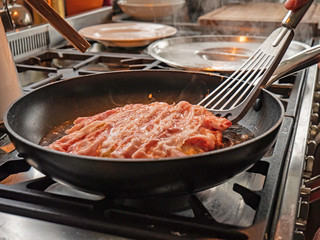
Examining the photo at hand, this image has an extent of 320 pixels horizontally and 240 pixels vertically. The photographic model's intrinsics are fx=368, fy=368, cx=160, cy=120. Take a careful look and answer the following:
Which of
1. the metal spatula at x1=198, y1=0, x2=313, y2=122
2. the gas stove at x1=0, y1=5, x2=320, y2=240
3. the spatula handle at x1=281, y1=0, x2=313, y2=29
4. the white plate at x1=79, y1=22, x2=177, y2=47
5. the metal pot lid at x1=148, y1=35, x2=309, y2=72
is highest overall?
the spatula handle at x1=281, y1=0, x2=313, y2=29

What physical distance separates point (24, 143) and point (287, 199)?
501 millimetres

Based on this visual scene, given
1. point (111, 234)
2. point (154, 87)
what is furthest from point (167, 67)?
point (111, 234)

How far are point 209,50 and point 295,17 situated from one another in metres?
0.78

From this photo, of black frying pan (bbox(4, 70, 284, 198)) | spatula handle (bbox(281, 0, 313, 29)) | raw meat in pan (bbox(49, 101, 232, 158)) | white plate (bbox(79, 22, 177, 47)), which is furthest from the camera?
white plate (bbox(79, 22, 177, 47))

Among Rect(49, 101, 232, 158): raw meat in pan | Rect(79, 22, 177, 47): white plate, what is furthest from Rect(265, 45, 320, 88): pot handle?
Rect(79, 22, 177, 47): white plate

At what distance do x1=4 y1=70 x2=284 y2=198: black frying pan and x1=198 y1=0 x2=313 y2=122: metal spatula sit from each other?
0.04 meters

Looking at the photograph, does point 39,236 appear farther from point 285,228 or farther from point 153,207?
point 285,228

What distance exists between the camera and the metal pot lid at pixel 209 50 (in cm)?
158

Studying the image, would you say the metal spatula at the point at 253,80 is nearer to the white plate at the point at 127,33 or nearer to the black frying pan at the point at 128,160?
the black frying pan at the point at 128,160

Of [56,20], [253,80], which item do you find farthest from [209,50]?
[56,20]

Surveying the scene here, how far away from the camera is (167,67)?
157 centimetres

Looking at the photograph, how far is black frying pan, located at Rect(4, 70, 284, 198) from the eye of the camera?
588mm

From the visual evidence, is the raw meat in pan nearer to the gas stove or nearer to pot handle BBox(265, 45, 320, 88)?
the gas stove

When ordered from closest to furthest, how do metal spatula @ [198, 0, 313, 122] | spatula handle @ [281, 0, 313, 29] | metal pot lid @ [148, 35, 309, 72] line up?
metal spatula @ [198, 0, 313, 122]
spatula handle @ [281, 0, 313, 29]
metal pot lid @ [148, 35, 309, 72]
